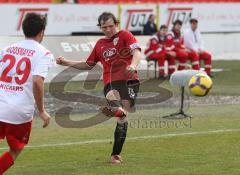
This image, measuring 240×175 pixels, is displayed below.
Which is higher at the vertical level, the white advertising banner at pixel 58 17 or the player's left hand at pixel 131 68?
the player's left hand at pixel 131 68

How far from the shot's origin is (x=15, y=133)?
28.6 feet

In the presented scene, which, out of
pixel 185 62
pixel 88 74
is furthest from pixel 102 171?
pixel 185 62

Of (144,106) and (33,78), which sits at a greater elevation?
(33,78)

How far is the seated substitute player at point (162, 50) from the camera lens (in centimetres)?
A: 2436

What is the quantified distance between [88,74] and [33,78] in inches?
559

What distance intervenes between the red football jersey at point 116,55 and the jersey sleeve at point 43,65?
2273mm

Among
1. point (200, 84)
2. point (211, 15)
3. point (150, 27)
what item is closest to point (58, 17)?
→ point (150, 27)

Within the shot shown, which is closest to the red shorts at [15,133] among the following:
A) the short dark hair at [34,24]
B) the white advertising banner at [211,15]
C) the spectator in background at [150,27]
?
the short dark hair at [34,24]

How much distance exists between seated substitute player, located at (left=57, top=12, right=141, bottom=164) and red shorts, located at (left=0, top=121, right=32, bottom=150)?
1.90m

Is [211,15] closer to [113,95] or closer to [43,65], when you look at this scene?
[113,95]

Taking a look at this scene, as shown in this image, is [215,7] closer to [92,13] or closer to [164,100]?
[92,13]

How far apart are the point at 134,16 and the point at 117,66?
2037 centimetres

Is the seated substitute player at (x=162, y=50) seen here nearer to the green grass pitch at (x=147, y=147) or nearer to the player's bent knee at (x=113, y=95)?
the green grass pitch at (x=147, y=147)

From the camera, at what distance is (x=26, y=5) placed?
29.0 meters
